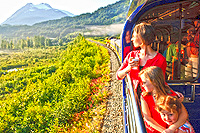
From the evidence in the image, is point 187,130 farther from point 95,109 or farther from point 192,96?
point 95,109

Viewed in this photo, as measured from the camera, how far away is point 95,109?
22.4 feet

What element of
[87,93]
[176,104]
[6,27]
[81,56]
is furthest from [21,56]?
[176,104]

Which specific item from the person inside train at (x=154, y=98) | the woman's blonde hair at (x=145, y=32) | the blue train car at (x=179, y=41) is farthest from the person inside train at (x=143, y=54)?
the blue train car at (x=179, y=41)

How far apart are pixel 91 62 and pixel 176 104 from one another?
13.6 meters

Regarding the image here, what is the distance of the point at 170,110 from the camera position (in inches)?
72.7

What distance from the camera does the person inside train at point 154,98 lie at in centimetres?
193

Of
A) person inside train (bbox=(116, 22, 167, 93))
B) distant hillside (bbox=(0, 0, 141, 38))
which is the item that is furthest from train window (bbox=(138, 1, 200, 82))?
distant hillside (bbox=(0, 0, 141, 38))

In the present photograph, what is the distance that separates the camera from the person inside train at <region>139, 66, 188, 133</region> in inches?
76.0

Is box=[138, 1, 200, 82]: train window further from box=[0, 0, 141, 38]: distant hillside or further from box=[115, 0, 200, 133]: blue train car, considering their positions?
box=[0, 0, 141, 38]: distant hillside

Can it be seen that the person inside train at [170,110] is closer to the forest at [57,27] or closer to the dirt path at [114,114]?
the dirt path at [114,114]

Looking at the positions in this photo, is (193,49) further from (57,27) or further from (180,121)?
(57,27)

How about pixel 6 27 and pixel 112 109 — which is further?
pixel 6 27

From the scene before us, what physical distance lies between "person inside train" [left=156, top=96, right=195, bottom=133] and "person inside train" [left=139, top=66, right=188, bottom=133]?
52mm

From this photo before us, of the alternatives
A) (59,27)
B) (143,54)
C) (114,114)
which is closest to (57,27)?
(59,27)
